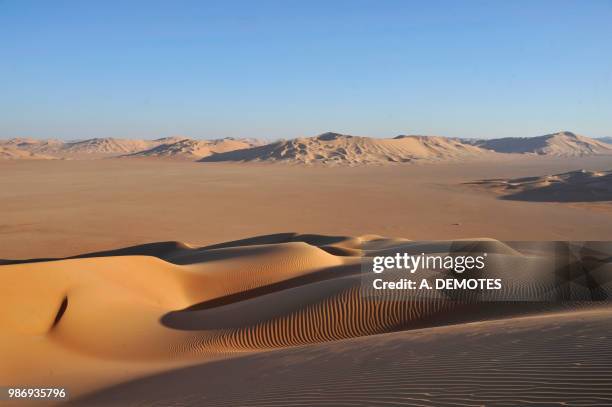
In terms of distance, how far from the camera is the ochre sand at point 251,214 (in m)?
22.5

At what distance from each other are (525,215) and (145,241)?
2086 cm

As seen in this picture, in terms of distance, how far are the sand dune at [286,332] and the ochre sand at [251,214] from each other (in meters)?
8.75

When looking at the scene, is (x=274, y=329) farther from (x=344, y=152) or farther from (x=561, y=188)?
(x=344, y=152)

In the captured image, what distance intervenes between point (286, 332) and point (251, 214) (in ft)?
69.6

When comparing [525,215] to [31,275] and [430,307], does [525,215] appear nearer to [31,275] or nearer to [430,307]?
[430,307]

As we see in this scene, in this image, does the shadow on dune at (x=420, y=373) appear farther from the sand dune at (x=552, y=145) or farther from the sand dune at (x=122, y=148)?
the sand dune at (x=552, y=145)

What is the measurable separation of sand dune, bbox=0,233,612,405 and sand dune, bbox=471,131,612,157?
443 feet

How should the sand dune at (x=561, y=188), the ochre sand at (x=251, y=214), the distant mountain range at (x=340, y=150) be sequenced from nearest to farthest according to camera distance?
1. the ochre sand at (x=251, y=214)
2. the sand dune at (x=561, y=188)
3. the distant mountain range at (x=340, y=150)

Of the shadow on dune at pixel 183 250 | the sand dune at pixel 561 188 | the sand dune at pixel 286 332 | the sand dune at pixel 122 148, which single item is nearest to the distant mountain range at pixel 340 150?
the sand dune at pixel 122 148

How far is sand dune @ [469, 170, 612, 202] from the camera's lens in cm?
3678

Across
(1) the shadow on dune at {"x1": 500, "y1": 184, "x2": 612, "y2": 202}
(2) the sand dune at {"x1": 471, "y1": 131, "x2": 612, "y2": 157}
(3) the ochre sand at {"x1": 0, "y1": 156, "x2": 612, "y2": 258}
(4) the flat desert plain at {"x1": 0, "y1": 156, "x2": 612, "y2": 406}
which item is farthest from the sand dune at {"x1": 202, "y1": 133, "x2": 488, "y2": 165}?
(4) the flat desert plain at {"x1": 0, "y1": 156, "x2": 612, "y2": 406}

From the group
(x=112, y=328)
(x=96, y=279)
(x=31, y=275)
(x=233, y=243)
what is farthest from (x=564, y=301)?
(x=233, y=243)

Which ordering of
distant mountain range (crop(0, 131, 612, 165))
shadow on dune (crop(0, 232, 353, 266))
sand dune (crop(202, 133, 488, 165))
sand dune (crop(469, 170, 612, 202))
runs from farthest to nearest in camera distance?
distant mountain range (crop(0, 131, 612, 165)) → sand dune (crop(202, 133, 488, 165)) → sand dune (crop(469, 170, 612, 202)) → shadow on dune (crop(0, 232, 353, 266))

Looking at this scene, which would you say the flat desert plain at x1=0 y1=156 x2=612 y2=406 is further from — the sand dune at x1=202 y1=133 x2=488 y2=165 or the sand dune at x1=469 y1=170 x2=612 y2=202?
the sand dune at x1=202 y1=133 x2=488 y2=165
